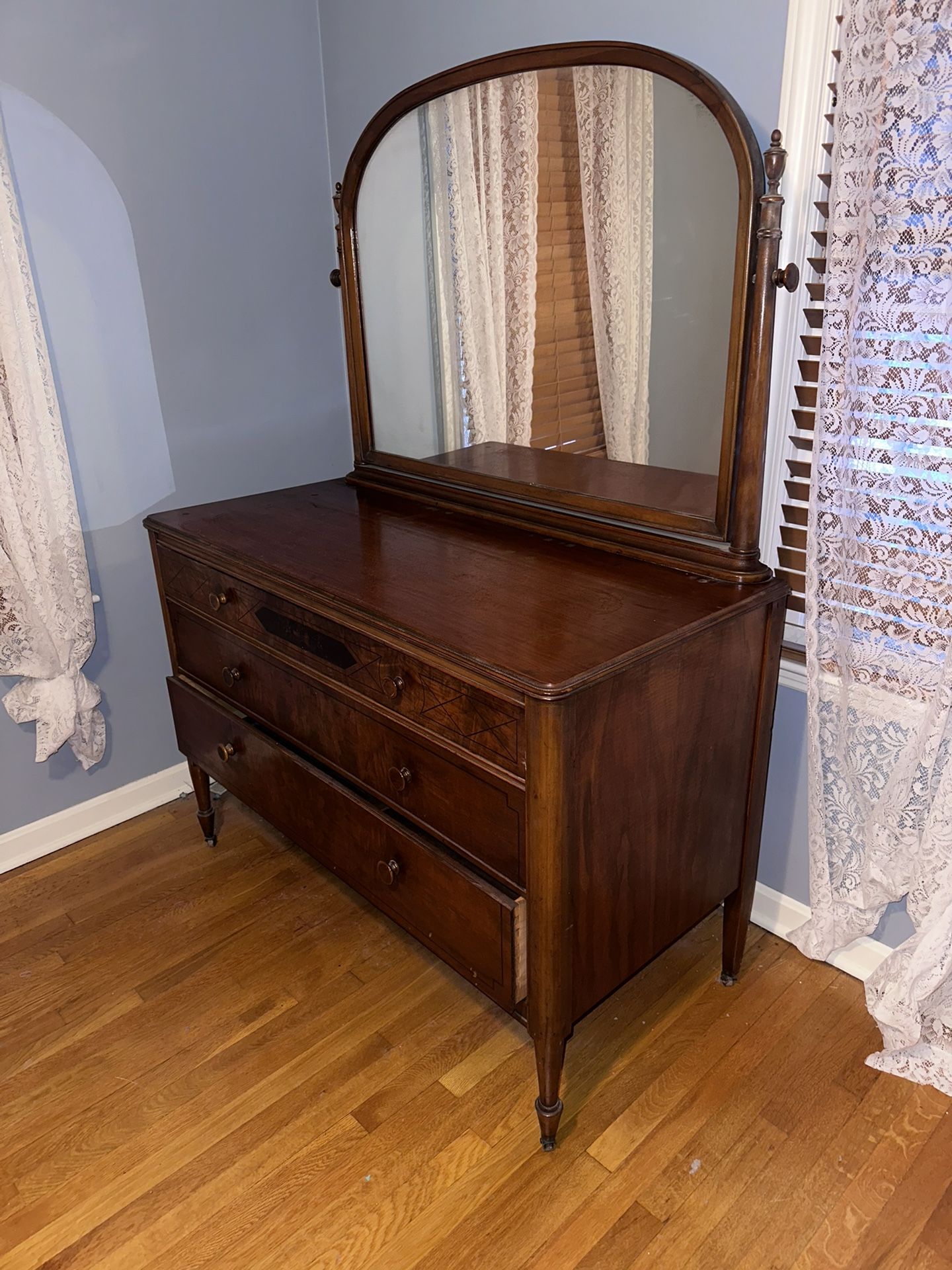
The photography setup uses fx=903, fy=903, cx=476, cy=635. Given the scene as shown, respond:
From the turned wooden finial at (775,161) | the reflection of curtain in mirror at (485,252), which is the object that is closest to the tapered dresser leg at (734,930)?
the reflection of curtain in mirror at (485,252)

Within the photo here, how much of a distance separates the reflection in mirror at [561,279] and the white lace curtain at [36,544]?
Answer: 0.68 meters

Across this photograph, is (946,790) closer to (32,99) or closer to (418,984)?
(418,984)

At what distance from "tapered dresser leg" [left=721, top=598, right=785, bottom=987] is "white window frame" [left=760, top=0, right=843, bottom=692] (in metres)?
0.16

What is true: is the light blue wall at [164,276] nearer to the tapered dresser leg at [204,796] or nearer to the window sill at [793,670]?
the tapered dresser leg at [204,796]

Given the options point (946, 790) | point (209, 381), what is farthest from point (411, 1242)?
point (209, 381)

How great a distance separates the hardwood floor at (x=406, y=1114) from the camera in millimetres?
1279

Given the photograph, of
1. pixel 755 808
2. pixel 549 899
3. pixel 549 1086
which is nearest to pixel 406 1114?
pixel 549 1086

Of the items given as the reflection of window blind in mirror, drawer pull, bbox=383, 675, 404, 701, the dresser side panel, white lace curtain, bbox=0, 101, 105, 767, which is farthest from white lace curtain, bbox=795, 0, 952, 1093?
white lace curtain, bbox=0, 101, 105, 767

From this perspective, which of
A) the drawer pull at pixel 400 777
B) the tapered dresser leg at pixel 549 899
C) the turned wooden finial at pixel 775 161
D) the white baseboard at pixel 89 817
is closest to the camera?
the tapered dresser leg at pixel 549 899

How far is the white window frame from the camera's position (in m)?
1.29

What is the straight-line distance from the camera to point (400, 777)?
1409 millimetres

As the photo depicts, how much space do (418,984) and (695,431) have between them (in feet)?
3.68

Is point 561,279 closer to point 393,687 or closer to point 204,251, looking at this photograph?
point 393,687

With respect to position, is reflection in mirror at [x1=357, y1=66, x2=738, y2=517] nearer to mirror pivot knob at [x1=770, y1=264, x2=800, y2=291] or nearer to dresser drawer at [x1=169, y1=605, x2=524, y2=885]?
mirror pivot knob at [x1=770, y1=264, x2=800, y2=291]
